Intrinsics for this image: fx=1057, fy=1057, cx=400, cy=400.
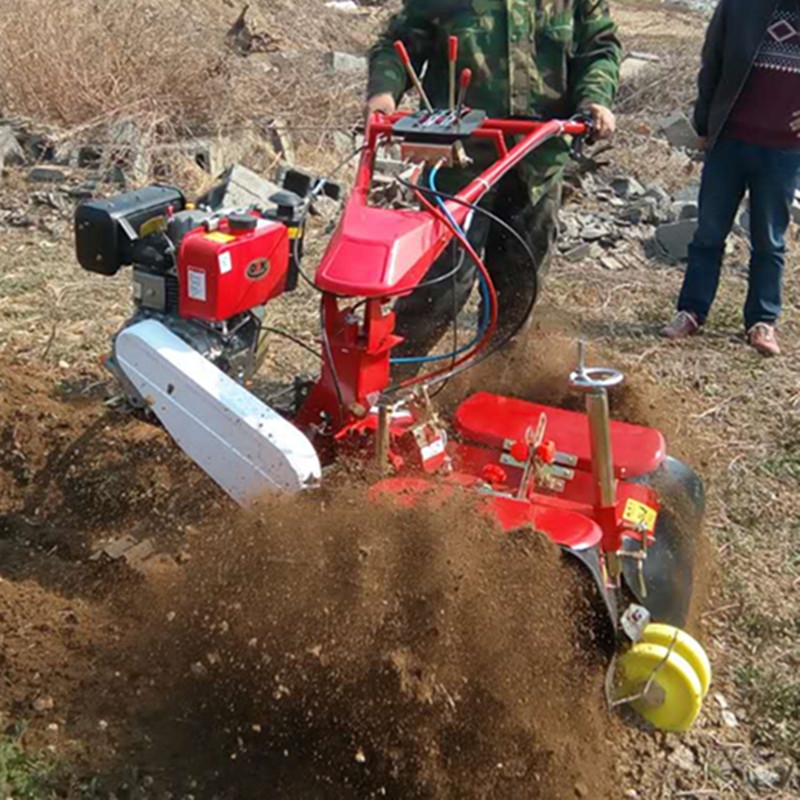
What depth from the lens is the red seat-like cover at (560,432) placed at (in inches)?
119

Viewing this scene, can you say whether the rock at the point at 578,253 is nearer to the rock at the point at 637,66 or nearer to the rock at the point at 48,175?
the rock at the point at 48,175

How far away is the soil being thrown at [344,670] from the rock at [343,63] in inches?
353

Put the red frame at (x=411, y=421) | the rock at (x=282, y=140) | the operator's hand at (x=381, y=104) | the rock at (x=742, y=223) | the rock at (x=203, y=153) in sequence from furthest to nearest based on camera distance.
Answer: the rock at (x=282, y=140)
the rock at (x=203, y=153)
the rock at (x=742, y=223)
the operator's hand at (x=381, y=104)
the red frame at (x=411, y=421)

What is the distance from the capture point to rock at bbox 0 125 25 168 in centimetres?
748

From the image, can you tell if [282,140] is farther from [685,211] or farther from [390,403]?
[390,403]

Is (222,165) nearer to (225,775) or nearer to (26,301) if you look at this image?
(26,301)

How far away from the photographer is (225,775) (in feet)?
8.04

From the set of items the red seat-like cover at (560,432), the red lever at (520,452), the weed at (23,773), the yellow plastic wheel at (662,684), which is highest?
the red lever at (520,452)

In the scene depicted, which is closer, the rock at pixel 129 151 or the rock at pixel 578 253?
the rock at pixel 578 253

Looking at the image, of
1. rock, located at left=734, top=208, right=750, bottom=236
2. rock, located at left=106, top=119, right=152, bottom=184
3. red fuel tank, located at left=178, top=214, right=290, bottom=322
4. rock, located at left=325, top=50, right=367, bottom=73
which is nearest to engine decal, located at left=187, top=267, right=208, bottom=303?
red fuel tank, located at left=178, top=214, right=290, bottom=322

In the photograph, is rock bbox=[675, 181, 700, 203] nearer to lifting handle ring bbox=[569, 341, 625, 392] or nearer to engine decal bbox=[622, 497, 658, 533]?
A: engine decal bbox=[622, 497, 658, 533]

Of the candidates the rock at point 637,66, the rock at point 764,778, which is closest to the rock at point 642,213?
the rock at point 637,66

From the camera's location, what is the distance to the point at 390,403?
9.41 ft

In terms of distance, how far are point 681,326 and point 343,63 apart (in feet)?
22.7
